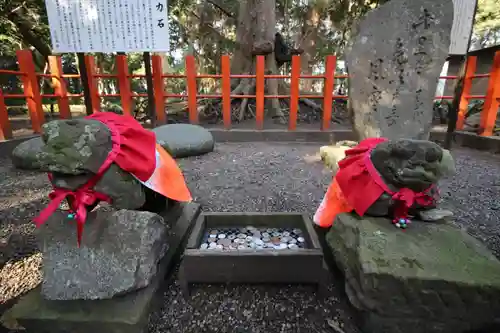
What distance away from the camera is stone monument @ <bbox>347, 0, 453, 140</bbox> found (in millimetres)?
2719

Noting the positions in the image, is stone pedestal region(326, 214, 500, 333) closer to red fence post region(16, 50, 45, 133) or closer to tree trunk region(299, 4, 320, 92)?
red fence post region(16, 50, 45, 133)

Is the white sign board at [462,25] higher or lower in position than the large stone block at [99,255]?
higher

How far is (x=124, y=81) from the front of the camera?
5555mm

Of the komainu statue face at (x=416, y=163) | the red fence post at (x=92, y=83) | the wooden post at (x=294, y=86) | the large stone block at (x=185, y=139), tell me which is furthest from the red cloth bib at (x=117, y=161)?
the red fence post at (x=92, y=83)

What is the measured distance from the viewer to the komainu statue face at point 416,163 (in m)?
1.40

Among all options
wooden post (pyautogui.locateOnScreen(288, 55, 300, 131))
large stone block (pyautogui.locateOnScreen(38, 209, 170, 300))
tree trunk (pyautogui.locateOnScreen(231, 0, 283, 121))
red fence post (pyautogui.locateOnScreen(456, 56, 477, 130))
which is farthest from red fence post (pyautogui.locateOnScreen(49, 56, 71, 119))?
red fence post (pyautogui.locateOnScreen(456, 56, 477, 130))

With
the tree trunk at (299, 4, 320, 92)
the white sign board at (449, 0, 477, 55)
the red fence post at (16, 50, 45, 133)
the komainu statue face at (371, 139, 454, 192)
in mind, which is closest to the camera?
the komainu statue face at (371, 139, 454, 192)

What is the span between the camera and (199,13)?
1152cm

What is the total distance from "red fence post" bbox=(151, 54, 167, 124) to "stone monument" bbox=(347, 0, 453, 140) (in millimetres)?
4022

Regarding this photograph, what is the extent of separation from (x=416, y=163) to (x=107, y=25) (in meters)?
4.58

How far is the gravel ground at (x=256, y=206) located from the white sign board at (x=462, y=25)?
5.36 ft

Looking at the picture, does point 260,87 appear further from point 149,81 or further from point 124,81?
point 124,81

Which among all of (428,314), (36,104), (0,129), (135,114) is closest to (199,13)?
(135,114)

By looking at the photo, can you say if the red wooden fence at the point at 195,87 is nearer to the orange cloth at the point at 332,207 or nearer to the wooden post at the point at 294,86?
the wooden post at the point at 294,86
